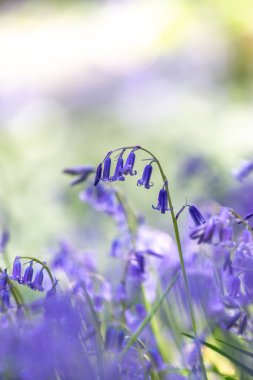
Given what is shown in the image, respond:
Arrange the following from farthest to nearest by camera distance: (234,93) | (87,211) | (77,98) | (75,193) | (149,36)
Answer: (149,36) < (77,98) < (234,93) < (75,193) < (87,211)

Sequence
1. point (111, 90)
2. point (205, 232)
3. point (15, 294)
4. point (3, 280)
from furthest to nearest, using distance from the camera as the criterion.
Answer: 1. point (111, 90)
2. point (15, 294)
3. point (3, 280)
4. point (205, 232)

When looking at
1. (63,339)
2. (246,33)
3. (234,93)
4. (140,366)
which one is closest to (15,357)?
(63,339)

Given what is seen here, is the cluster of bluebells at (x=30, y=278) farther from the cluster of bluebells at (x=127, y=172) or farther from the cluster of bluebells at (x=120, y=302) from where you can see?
the cluster of bluebells at (x=127, y=172)

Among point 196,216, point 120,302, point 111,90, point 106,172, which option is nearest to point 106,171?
point 106,172

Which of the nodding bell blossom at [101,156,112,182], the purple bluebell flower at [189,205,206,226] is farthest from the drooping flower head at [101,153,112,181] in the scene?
the purple bluebell flower at [189,205,206,226]

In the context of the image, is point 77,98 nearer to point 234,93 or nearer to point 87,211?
point 234,93

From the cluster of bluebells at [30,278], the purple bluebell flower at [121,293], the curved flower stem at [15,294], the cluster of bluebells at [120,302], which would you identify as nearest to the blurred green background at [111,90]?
the cluster of bluebells at [120,302]

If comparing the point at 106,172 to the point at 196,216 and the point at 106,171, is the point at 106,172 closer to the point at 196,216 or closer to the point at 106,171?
the point at 106,171

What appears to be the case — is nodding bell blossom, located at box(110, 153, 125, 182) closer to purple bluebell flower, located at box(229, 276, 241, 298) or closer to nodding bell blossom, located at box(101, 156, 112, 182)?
nodding bell blossom, located at box(101, 156, 112, 182)
